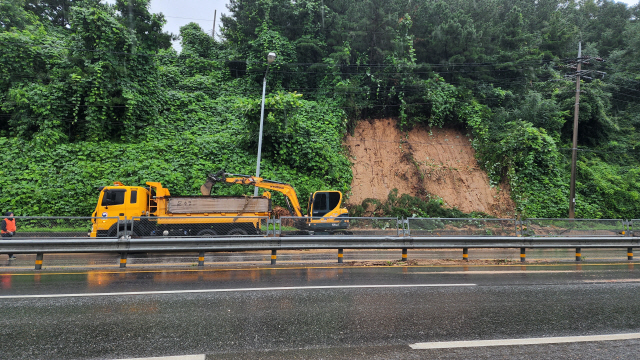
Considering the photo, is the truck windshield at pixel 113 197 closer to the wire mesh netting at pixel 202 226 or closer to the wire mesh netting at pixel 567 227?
the wire mesh netting at pixel 202 226

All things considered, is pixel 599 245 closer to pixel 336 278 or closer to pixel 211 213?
pixel 336 278

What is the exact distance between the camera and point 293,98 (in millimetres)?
21031

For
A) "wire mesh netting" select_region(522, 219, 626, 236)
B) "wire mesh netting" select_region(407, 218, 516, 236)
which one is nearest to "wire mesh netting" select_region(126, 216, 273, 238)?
"wire mesh netting" select_region(407, 218, 516, 236)

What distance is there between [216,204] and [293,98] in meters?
9.79

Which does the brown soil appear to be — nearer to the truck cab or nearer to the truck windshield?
the truck cab

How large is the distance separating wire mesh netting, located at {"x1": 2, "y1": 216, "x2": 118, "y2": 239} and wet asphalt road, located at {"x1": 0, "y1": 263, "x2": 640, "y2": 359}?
1.63 metres

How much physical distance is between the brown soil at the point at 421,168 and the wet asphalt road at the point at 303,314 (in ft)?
48.0

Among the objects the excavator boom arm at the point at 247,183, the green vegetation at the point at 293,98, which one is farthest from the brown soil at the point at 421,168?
the excavator boom arm at the point at 247,183

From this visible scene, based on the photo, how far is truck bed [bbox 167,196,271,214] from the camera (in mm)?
13484

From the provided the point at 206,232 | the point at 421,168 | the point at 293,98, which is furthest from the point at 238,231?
the point at 421,168

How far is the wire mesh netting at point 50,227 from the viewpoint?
32.0ft

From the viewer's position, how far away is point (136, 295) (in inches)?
246

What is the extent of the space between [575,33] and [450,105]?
21.1 meters

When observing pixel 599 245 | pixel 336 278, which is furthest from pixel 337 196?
pixel 599 245
